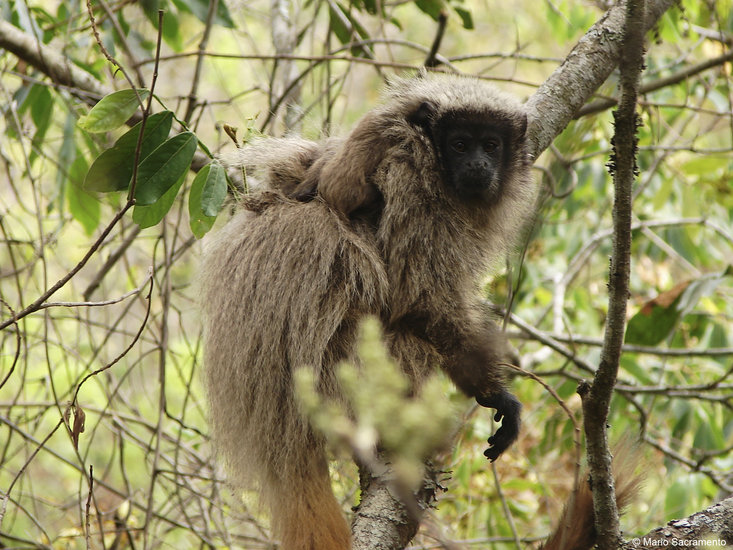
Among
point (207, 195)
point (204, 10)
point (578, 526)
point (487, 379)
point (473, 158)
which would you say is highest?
point (204, 10)

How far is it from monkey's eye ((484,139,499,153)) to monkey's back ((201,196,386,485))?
0.89m

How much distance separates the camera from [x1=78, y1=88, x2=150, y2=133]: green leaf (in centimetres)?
289

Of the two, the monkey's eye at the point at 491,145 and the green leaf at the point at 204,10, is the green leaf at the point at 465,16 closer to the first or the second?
the green leaf at the point at 204,10

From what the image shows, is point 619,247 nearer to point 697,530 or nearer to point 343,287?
point 697,530

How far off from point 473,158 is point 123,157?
5.76 ft

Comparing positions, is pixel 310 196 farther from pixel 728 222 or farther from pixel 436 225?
pixel 728 222

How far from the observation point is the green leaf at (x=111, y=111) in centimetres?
289

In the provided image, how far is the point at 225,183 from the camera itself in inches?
119

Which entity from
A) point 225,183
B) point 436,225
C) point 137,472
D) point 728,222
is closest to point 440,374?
point 436,225

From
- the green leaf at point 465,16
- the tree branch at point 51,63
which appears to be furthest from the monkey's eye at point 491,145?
the tree branch at point 51,63

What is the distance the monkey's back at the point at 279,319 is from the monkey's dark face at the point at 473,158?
61 cm

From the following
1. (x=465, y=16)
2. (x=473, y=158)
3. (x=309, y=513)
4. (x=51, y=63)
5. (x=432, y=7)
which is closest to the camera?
(x=309, y=513)

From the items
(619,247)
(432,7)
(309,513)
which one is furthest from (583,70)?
(309,513)

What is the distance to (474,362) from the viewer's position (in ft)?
11.4
